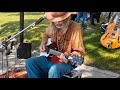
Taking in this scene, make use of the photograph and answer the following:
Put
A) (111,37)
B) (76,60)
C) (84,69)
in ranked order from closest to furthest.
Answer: (76,60), (84,69), (111,37)

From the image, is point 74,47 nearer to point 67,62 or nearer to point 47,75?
point 67,62

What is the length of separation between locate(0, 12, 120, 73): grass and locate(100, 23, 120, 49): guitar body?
5 cm

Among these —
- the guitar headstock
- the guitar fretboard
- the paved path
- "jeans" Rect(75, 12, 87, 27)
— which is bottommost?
the paved path

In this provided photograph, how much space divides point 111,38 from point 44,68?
2.66 ft

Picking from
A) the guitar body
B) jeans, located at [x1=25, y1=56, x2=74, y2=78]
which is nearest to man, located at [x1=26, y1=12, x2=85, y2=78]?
jeans, located at [x1=25, y1=56, x2=74, y2=78]

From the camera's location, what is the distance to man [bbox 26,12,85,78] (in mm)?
2725

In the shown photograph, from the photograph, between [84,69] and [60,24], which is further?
[84,69]

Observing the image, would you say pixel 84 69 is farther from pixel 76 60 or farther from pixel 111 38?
pixel 111 38

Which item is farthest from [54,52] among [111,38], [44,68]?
[111,38]

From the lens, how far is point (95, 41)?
2900mm

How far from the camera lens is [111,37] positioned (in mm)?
3012

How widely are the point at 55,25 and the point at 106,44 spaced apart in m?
0.63

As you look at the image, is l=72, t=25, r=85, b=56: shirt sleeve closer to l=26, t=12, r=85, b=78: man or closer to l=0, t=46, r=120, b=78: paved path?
l=26, t=12, r=85, b=78: man

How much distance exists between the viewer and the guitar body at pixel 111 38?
2913 mm
